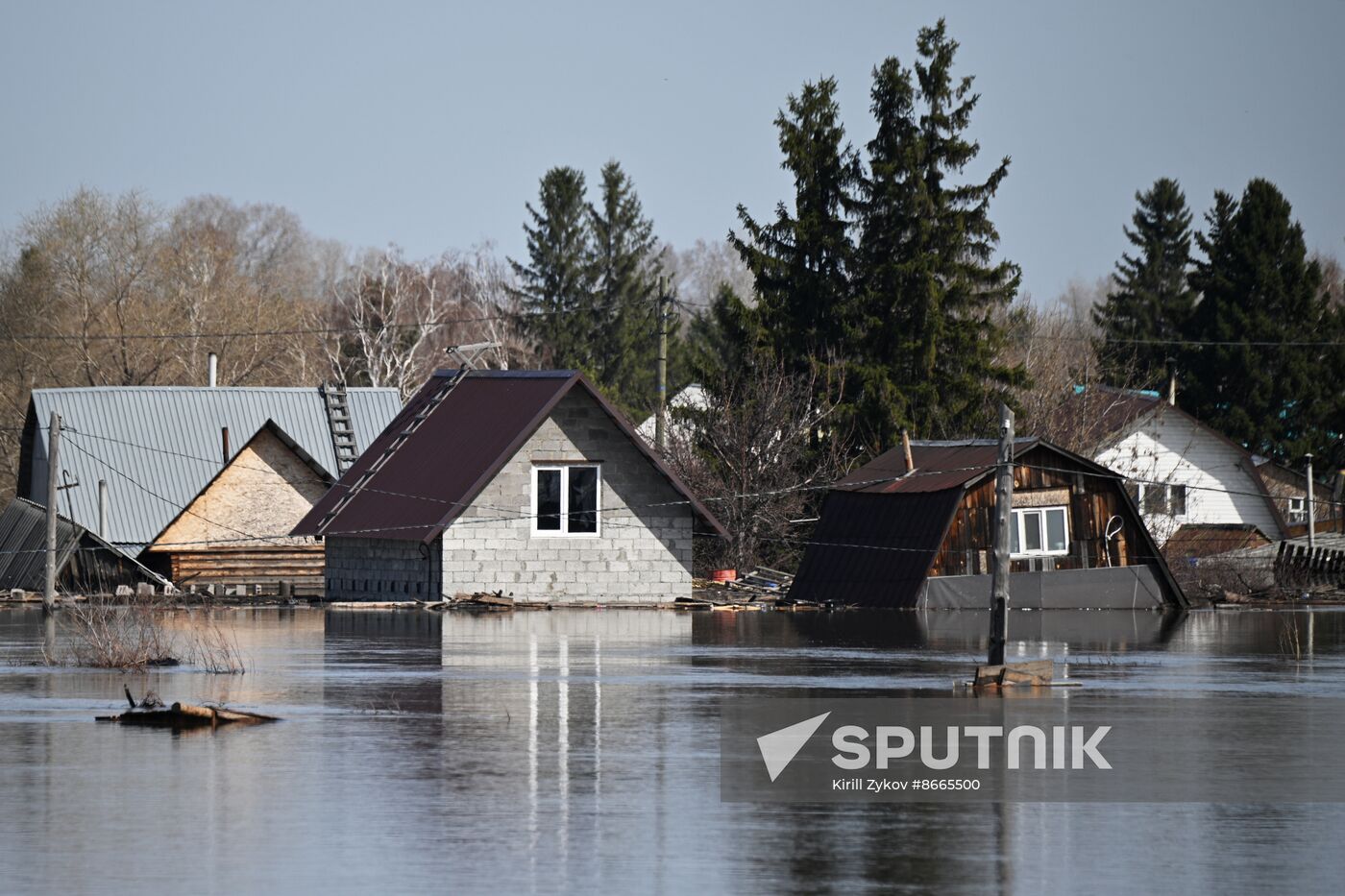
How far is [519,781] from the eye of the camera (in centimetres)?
1538

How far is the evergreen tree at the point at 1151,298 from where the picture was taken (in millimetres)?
79625

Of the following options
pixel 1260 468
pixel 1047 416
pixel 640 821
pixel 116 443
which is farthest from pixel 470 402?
pixel 1260 468

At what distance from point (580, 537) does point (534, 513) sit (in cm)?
117

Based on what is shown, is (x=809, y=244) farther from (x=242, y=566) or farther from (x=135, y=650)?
(x=135, y=650)

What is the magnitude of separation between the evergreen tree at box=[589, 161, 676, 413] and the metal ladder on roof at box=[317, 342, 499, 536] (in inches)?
1576

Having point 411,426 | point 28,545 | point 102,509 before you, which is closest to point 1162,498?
point 411,426

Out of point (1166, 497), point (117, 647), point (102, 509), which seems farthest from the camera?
point (1166, 497)

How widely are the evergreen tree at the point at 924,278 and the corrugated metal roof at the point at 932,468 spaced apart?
11.3 m

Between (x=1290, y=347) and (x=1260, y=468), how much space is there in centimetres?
468

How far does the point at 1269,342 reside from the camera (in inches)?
2835

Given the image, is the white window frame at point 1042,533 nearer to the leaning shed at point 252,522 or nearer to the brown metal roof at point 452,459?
the brown metal roof at point 452,459

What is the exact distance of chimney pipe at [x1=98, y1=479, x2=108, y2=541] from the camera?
4975 cm

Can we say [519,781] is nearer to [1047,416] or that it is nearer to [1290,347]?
[1047,416]

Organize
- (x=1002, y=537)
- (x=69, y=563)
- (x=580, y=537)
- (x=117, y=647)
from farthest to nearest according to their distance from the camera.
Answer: (x=69, y=563) < (x=580, y=537) < (x=117, y=647) < (x=1002, y=537)
